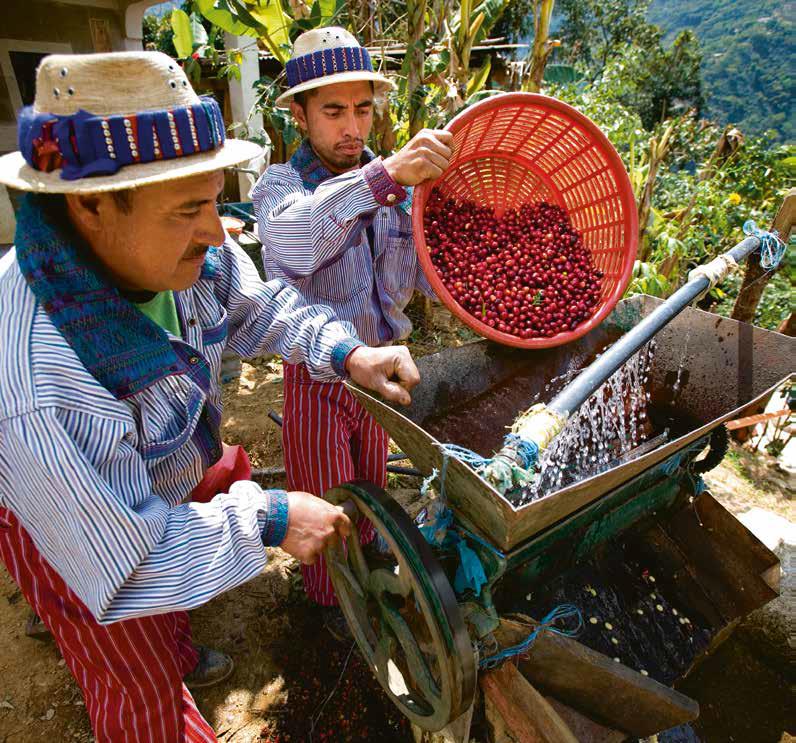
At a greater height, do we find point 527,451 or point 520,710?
point 527,451

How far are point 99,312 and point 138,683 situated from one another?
0.96 meters

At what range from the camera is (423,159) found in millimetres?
1579

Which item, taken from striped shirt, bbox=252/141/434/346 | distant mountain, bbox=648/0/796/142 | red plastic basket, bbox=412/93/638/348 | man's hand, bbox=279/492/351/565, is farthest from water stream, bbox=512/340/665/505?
distant mountain, bbox=648/0/796/142

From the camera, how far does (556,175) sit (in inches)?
90.1

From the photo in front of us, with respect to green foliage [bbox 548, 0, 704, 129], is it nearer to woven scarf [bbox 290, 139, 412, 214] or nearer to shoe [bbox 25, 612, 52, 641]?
woven scarf [bbox 290, 139, 412, 214]

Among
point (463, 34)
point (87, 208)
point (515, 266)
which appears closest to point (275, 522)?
point (87, 208)

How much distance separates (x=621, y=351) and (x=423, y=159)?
80cm

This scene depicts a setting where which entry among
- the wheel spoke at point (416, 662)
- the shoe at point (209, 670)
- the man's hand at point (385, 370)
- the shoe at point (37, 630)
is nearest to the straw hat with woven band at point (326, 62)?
the man's hand at point (385, 370)

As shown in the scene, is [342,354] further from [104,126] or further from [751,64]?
[751,64]

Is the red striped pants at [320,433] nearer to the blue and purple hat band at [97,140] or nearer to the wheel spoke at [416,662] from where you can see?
the wheel spoke at [416,662]

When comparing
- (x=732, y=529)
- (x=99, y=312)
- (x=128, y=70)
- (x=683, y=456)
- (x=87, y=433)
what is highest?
(x=128, y=70)

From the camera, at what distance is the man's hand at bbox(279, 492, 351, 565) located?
1.23 meters

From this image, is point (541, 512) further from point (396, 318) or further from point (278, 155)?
point (278, 155)

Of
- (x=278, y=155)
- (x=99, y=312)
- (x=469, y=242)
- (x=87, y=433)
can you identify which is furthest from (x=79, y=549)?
(x=278, y=155)
